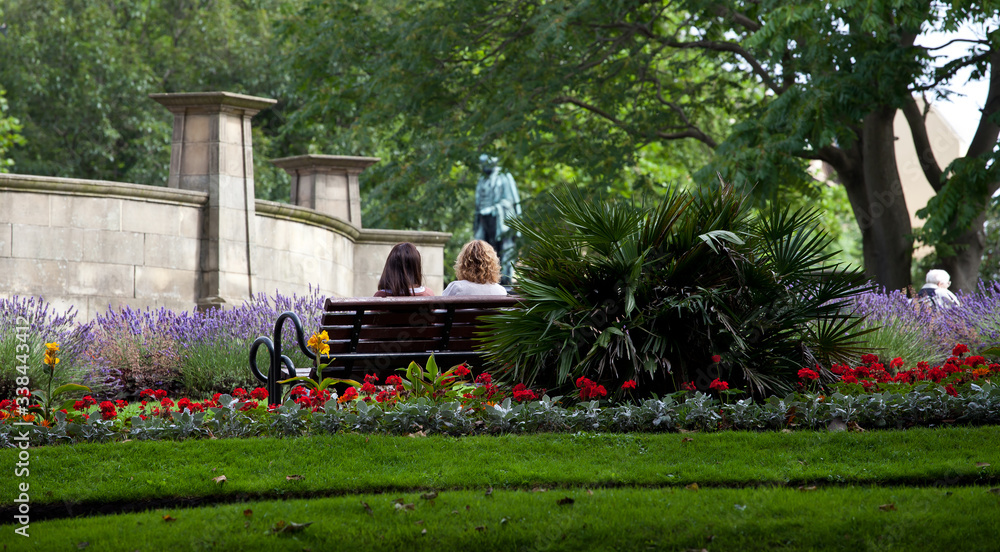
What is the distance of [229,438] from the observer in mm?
5484

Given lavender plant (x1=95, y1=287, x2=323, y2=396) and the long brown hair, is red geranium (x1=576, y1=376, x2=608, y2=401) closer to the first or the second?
the long brown hair

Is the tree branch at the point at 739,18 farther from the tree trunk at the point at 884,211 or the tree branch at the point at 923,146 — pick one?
the tree branch at the point at 923,146

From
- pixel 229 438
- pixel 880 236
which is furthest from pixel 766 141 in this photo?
pixel 229 438

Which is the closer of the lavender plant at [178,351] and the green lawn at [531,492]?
the green lawn at [531,492]

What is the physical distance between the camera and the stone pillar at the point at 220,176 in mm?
11961

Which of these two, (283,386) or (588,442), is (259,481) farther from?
(283,386)

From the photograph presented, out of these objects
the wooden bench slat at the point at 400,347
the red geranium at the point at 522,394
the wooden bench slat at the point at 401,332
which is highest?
the wooden bench slat at the point at 401,332

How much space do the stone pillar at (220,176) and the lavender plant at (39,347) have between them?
2.90 metres

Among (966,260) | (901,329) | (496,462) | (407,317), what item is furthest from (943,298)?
(496,462)

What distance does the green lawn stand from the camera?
12.8 feet

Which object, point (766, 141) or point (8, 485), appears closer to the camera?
point (8, 485)

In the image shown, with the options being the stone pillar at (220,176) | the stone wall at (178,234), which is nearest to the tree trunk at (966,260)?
the stone wall at (178,234)

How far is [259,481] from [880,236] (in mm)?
12673

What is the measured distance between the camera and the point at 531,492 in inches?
177
